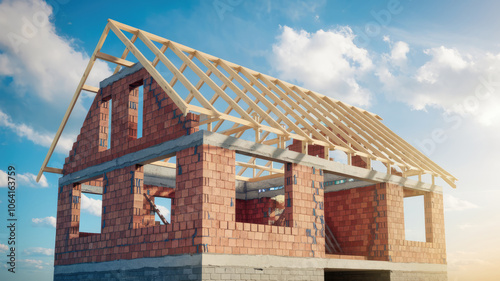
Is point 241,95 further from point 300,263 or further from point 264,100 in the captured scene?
point 300,263

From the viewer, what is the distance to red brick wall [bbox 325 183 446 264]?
687 inches

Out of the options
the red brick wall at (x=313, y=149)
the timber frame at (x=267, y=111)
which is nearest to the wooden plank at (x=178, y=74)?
the timber frame at (x=267, y=111)

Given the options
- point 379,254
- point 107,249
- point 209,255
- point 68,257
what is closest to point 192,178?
point 209,255

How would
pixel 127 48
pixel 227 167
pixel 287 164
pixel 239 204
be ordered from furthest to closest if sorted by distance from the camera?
pixel 239 204
pixel 127 48
pixel 287 164
pixel 227 167

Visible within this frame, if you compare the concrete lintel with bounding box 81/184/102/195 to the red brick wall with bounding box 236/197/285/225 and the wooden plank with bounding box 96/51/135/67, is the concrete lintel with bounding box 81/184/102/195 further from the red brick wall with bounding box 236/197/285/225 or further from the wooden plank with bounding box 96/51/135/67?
the red brick wall with bounding box 236/197/285/225

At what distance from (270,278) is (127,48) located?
785 centimetres

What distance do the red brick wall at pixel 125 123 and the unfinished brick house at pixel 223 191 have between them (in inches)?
1.5

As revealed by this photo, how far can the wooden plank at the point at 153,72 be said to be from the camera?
13281 millimetres

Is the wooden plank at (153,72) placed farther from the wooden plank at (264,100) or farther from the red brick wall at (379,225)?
the red brick wall at (379,225)

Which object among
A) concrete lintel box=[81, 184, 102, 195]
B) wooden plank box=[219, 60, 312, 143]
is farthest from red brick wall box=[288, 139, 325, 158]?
concrete lintel box=[81, 184, 102, 195]

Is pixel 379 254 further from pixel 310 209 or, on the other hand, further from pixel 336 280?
pixel 310 209

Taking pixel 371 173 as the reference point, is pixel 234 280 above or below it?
below

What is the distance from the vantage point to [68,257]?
16797 mm

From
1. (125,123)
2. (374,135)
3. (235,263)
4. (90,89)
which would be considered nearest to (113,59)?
(90,89)
